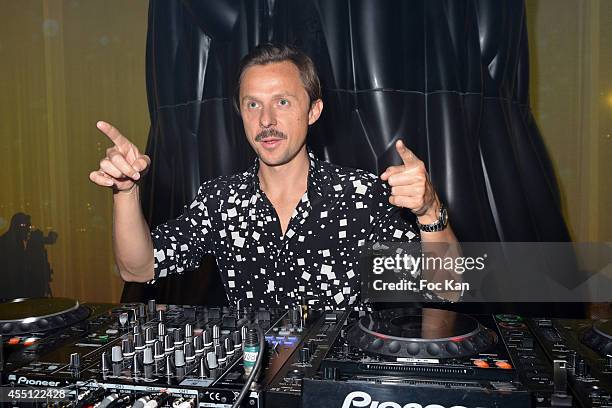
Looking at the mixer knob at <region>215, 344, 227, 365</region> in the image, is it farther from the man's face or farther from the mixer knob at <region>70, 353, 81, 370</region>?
the man's face

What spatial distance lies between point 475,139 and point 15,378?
1929mm

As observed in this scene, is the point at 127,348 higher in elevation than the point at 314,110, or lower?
lower

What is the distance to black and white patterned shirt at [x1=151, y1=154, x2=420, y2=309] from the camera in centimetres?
164

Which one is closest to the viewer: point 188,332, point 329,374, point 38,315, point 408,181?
point 329,374

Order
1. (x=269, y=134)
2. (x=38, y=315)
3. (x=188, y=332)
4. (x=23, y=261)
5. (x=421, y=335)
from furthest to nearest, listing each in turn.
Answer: (x=23, y=261) → (x=269, y=134) → (x=38, y=315) → (x=188, y=332) → (x=421, y=335)

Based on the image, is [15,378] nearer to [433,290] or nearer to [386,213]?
[433,290]

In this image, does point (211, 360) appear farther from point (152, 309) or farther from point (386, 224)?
point (386, 224)

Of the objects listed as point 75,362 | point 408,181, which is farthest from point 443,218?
point 75,362

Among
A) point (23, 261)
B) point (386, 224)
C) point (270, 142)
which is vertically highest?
point (270, 142)

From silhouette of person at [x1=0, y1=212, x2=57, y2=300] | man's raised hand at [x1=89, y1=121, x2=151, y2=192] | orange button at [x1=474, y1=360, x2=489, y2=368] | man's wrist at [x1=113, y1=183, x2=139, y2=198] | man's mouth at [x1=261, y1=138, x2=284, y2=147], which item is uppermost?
man's mouth at [x1=261, y1=138, x2=284, y2=147]

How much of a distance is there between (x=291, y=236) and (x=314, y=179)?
18cm

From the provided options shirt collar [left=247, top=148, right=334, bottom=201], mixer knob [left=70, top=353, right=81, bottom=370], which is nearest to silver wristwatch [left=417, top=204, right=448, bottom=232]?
shirt collar [left=247, top=148, right=334, bottom=201]

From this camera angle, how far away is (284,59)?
1.73 m

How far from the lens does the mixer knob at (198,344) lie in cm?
Result: 89
